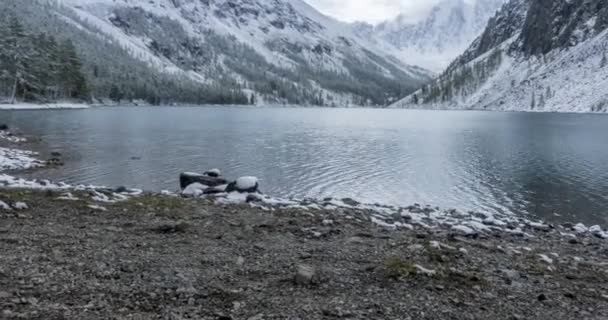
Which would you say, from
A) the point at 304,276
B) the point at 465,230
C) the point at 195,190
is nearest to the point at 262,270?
the point at 304,276

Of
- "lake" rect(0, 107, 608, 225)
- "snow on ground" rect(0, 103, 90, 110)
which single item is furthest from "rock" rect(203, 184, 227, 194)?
"snow on ground" rect(0, 103, 90, 110)

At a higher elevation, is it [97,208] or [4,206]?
[4,206]

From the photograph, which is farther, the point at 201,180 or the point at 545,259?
the point at 201,180

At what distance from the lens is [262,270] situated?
12.3 metres

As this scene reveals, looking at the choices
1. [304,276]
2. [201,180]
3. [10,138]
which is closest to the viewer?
[304,276]

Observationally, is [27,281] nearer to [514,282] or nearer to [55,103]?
[514,282]

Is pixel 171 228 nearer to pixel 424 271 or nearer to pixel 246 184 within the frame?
pixel 424 271

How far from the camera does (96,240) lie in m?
13.7

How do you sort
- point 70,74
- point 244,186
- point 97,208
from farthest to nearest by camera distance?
point 70,74 < point 244,186 < point 97,208

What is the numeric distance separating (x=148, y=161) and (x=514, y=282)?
41.1 metres

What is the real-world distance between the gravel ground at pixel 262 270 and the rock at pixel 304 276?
0.12ft

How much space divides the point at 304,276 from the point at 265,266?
142 cm

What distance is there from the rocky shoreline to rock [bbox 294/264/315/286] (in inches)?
1.2

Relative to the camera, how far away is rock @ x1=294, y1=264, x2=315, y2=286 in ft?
37.4
